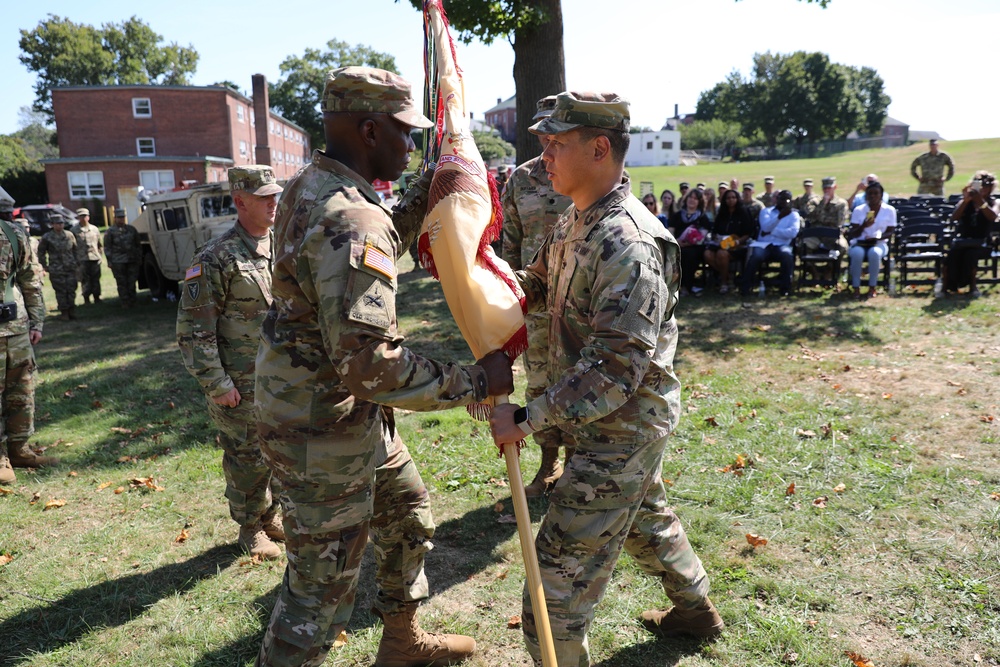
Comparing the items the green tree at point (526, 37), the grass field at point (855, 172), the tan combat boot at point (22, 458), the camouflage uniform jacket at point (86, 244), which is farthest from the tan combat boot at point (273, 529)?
the grass field at point (855, 172)

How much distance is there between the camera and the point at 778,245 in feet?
40.0

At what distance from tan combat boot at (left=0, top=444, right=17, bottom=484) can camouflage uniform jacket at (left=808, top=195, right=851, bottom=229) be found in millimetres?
12133

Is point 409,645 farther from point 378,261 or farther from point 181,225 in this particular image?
point 181,225

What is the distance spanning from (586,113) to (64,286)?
47.1 feet

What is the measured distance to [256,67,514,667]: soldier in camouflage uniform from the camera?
2406mm

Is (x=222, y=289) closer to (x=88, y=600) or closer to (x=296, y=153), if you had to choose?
(x=88, y=600)

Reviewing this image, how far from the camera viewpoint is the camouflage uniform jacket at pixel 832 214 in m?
12.6

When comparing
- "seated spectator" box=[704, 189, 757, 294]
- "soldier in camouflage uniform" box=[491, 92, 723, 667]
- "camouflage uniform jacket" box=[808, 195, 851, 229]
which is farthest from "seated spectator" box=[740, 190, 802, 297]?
"soldier in camouflage uniform" box=[491, 92, 723, 667]

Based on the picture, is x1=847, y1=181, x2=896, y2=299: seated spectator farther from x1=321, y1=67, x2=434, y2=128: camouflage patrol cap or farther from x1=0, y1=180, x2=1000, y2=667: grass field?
x1=321, y1=67, x2=434, y2=128: camouflage patrol cap

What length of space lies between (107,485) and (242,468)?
2.14 m

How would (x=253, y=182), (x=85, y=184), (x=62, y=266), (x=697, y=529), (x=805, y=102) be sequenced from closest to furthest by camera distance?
1. (x=253, y=182)
2. (x=697, y=529)
3. (x=62, y=266)
4. (x=85, y=184)
5. (x=805, y=102)

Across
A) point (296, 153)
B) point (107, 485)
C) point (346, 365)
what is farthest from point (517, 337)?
point (296, 153)

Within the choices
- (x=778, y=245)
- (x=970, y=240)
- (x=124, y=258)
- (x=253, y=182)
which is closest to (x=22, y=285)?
(x=253, y=182)

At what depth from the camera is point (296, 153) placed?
6806cm
